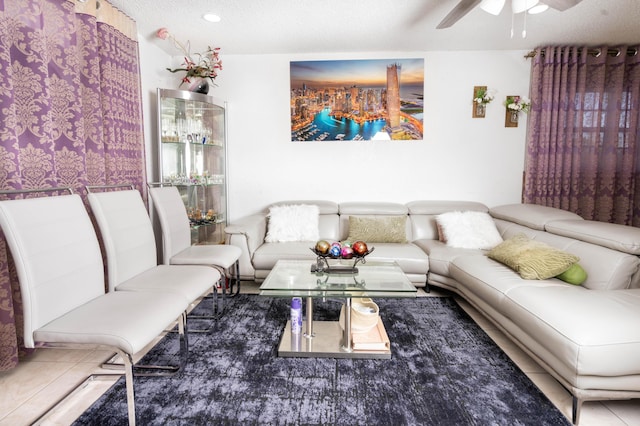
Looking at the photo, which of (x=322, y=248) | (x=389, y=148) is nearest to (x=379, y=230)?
(x=389, y=148)

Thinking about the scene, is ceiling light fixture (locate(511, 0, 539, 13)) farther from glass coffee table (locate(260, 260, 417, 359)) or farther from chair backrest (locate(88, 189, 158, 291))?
chair backrest (locate(88, 189, 158, 291))

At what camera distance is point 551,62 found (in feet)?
11.3

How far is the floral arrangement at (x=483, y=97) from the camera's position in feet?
11.9

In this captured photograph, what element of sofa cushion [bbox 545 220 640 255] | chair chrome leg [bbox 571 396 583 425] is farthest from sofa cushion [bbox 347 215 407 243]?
chair chrome leg [bbox 571 396 583 425]

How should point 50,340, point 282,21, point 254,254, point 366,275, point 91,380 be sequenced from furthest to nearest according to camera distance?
1. point 254,254
2. point 282,21
3. point 366,275
4. point 91,380
5. point 50,340

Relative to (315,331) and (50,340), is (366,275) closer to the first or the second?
(315,331)

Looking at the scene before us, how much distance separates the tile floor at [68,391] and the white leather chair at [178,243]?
751 mm

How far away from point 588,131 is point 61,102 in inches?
180

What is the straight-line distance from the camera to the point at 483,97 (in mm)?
3621

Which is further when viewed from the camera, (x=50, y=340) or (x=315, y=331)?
(x=315, y=331)

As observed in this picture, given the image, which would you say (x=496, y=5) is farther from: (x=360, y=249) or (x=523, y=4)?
(x=360, y=249)

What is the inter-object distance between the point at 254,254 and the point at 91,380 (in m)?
1.51

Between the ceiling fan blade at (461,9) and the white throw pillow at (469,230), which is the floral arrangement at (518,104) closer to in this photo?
the white throw pillow at (469,230)

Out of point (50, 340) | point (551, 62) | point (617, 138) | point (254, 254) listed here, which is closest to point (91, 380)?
point (50, 340)
